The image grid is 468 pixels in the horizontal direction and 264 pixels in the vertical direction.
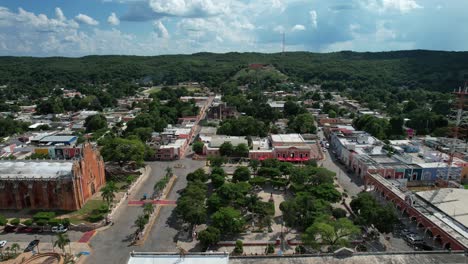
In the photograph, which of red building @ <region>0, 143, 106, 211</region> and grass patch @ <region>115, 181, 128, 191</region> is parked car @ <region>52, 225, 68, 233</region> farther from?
grass patch @ <region>115, 181, 128, 191</region>

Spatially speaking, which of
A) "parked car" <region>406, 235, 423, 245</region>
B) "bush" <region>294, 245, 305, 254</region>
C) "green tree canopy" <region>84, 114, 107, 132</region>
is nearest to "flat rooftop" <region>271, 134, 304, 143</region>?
"parked car" <region>406, 235, 423, 245</region>

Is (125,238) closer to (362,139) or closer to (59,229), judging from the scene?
(59,229)

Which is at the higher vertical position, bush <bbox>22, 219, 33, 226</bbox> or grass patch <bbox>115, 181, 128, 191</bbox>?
bush <bbox>22, 219, 33, 226</bbox>

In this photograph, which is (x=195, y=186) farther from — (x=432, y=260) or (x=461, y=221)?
(x=461, y=221)

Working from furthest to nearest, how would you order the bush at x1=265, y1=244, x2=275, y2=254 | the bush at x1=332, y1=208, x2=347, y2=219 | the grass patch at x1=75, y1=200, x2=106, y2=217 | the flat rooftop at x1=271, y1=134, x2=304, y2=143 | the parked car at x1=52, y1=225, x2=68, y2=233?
1. the flat rooftop at x1=271, y1=134, x2=304, y2=143
2. the grass patch at x1=75, y1=200, x2=106, y2=217
3. the bush at x1=332, y1=208, x2=347, y2=219
4. the parked car at x1=52, y1=225, x2=68, y2=233
5. the bush at x1=265, y1=244, x2=275, y2=254

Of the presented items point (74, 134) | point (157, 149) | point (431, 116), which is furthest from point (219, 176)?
point (431, 116)

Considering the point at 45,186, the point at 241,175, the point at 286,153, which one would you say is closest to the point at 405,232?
the point at 241,175

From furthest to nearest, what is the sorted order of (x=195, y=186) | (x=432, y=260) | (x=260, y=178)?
(x=260, y=178) → (x=195, y=186) → (x=432, y=260)
